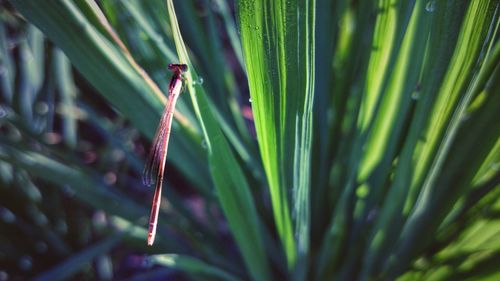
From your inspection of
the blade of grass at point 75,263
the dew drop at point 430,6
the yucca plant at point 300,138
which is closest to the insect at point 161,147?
the yucca plant at point 300,138

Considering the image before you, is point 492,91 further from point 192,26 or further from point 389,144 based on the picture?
point 192,26

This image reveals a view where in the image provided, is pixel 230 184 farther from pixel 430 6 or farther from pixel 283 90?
pixel 430 6

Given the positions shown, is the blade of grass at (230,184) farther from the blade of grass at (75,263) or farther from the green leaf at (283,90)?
the blade of grass at (75,263)

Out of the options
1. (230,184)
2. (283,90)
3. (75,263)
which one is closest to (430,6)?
(283,90)

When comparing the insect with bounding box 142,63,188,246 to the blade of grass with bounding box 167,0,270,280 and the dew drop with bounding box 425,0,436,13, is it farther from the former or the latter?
the dew drop with bounding box 425,0,436,13

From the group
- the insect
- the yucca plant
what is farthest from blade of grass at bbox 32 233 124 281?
the insect
